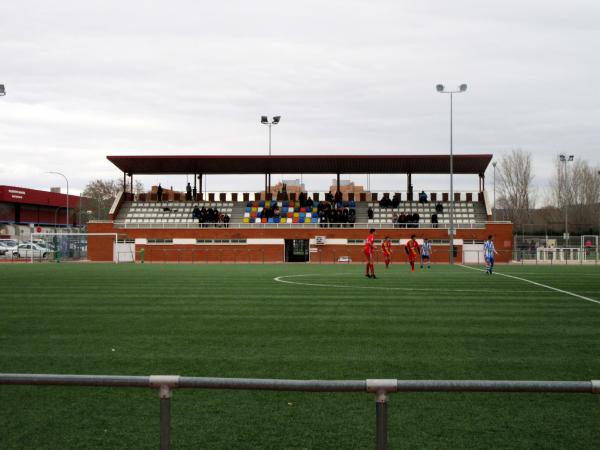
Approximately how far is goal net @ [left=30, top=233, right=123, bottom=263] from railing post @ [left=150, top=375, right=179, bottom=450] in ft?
179

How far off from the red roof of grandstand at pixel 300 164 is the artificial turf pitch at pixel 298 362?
4174 centimetres

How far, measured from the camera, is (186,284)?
78.2ft

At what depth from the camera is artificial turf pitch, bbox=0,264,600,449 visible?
594 cm

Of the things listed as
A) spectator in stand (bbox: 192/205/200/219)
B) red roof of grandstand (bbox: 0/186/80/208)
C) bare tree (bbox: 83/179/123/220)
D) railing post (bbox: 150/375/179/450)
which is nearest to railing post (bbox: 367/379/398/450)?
railing post (bbox: 150/375/179/450)

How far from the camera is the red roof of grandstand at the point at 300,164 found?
59031mm

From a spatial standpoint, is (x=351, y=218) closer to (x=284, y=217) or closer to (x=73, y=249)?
(x=284, y=217)

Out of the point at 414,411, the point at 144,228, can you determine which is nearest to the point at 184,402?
the point at 414,411

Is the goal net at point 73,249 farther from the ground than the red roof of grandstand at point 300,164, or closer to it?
closer to it

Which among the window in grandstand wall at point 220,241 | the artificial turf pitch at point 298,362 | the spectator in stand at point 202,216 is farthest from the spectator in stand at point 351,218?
the artificial turf pitch at point 298,362

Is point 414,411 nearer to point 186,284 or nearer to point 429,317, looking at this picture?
point 429,317

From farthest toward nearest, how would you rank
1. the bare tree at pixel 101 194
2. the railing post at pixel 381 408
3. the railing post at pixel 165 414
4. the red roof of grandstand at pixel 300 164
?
the bare tree at pixel 101 194 < the red roof of grandstand at pixel 300 164 < the railing post at pixel 165 414 < the railing post at pixel 381 408

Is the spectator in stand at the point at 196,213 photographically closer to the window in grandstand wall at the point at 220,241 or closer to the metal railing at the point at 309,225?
the metal railing at the point at 309,225

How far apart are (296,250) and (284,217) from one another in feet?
14.6

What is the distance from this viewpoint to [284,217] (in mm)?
61406
